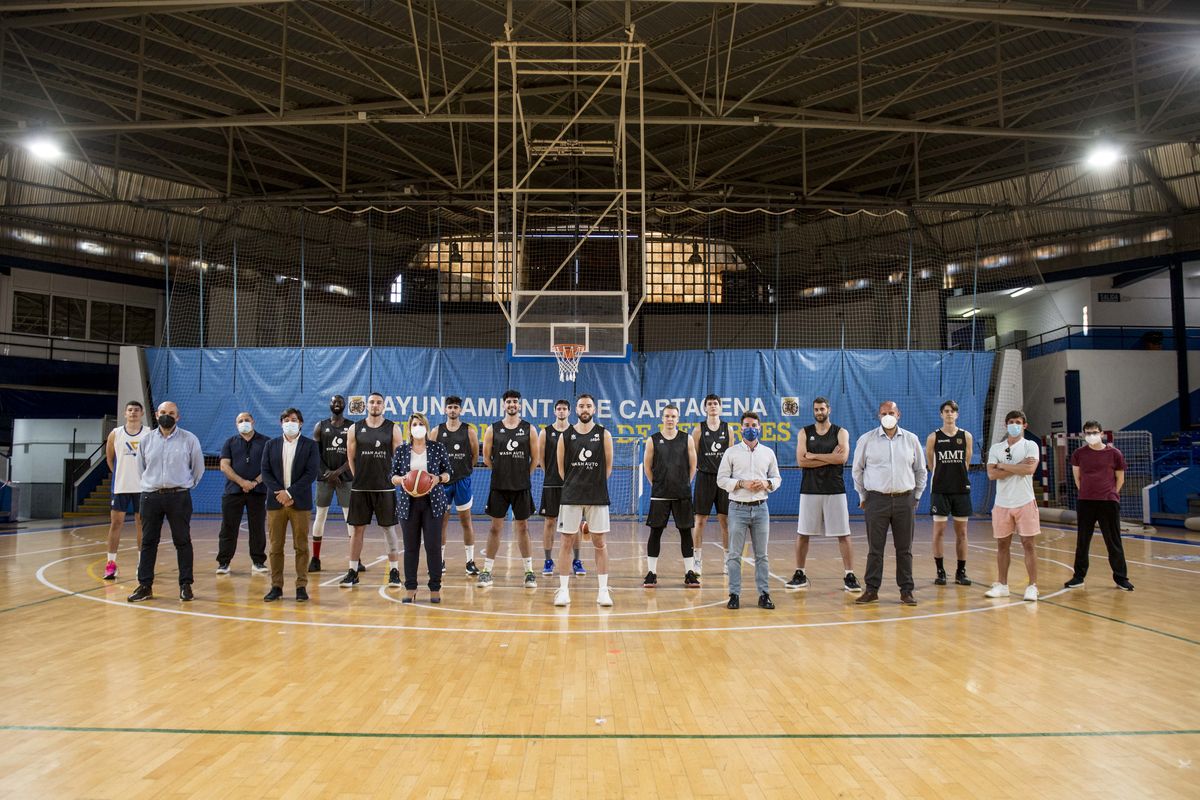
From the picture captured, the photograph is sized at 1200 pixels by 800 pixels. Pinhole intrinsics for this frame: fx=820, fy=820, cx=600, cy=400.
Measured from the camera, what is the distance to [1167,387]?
24.2m

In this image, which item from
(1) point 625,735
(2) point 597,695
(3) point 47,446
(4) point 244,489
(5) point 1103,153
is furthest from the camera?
(3) point 47,446

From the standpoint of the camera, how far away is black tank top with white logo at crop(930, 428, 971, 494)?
963 cm

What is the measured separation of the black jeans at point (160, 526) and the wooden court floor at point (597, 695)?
35cm

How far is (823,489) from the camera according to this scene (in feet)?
30.5

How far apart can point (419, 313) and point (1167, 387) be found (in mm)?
21908

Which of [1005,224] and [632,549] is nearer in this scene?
[632,549]

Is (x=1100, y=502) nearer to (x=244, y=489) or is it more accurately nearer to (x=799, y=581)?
(x=799, y=581)

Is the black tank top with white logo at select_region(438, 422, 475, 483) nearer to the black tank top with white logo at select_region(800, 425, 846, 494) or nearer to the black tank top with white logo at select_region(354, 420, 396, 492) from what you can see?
the black tank top with white logo at select_region(354, 420, 396, 492)

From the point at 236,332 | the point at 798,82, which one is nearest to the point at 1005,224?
the point at 798,82

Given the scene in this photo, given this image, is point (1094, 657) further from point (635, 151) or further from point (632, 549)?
point (635, 151)

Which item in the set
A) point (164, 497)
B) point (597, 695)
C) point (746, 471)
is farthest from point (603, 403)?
point (597, 695)

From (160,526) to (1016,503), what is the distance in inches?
345

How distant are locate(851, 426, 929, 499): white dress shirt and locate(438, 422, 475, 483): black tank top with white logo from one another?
172 inches

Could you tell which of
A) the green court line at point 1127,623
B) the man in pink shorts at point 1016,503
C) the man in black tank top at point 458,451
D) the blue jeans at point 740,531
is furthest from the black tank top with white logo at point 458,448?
the green court line at point 1127,623
